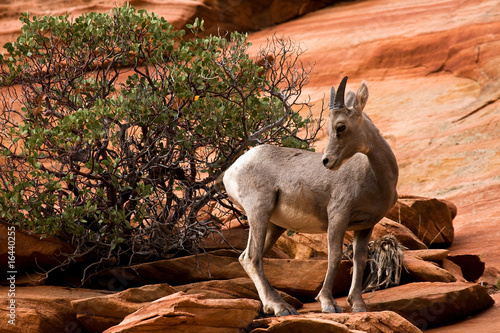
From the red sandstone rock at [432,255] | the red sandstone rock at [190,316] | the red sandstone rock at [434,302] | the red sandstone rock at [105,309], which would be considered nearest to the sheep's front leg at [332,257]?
the red sandstone rock at [434,302]

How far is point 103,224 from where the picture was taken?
8.00m

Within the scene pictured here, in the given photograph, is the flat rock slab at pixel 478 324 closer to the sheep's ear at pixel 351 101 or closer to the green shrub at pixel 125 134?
the sheep's ear at pixel 351 101

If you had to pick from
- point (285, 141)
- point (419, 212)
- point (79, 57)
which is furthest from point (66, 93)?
point (419, 212)

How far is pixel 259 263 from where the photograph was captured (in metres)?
6.23

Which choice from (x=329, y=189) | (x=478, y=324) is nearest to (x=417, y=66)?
(x=478, y=324)

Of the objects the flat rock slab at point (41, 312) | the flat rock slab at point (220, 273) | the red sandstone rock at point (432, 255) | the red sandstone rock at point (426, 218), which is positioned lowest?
the red sandstone rock at point (426, 218)

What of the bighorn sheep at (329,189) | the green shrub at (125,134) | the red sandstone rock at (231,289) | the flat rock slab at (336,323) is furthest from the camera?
the green shrub at (125,134)

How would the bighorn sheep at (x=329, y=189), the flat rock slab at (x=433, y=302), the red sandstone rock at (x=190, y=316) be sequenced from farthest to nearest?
the flat rock slab at (x=433, y=302) < the bighorn sheep at (x=329, y=189) < the red sandstone rock at (x=190, y=316)

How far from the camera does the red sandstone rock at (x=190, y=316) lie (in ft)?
16.5

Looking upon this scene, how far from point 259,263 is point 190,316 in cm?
133

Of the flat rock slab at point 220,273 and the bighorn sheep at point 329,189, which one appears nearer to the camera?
the bighorn sheep at point 329,189

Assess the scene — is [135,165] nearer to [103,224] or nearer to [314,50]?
[103,224]

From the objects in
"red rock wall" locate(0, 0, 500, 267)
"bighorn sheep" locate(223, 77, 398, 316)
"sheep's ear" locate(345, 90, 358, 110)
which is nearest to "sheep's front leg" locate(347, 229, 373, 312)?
"bighorn sheep" locate(223, 77, 398, 316)

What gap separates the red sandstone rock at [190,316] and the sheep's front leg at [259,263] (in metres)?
0.59
